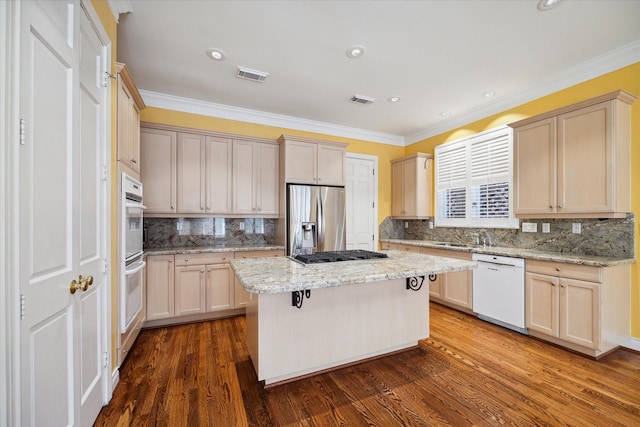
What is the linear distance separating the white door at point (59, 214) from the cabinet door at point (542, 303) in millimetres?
3816

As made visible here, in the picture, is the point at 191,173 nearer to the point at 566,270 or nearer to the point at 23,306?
the point at 23,306

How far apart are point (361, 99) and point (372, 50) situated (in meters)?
1.04

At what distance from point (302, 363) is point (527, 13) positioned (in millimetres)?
3258

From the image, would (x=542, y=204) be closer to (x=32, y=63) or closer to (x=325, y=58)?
(x=325, y=58)

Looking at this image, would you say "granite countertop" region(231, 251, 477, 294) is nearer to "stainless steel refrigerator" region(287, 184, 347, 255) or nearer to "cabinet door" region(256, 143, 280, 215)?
"stainless steel refrigerator" region(287, 184, 347, 255)

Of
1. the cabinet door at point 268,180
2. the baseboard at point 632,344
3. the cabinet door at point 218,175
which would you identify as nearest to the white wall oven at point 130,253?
the cabinet door at point 218,175

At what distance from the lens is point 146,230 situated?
3582mm

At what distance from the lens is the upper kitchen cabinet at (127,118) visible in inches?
84.8

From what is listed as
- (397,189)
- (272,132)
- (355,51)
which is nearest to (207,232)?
(272,132)

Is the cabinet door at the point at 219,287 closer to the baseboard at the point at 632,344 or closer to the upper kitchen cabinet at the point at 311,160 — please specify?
the upper kitchen cabinet at the point at 311,160

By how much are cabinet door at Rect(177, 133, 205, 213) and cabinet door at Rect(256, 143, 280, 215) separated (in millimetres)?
757

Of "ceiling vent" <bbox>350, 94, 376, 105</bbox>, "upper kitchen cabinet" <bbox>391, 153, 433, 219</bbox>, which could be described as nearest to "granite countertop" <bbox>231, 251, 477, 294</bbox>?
"ceiling vent" <bbox>350, 94, 376, 105</bbox>

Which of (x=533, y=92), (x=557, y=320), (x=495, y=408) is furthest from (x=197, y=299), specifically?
(x=533, y=92)

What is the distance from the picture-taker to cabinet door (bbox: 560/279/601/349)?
2449 millimetres
